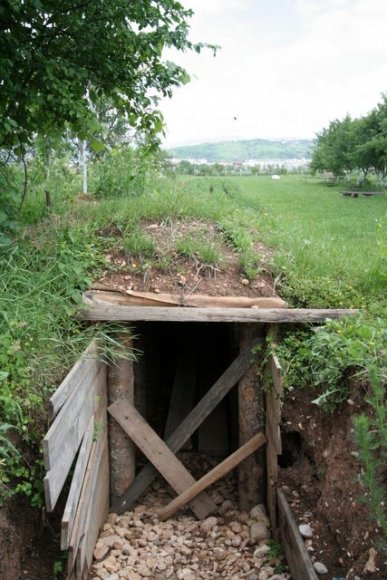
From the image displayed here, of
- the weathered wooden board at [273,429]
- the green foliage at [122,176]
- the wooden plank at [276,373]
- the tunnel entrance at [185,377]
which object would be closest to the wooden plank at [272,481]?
the weathered wooden board at [273,429]

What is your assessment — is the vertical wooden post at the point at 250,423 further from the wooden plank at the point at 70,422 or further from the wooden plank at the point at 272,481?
the wooden plank at the point at 70,422

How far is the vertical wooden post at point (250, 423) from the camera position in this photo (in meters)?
5.40

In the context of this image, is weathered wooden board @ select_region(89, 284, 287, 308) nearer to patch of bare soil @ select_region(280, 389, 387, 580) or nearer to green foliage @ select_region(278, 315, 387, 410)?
green foliage @ select_region(278, 315, 387, 410)

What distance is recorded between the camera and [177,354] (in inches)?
347

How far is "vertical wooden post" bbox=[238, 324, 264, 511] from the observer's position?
5402 millimetres

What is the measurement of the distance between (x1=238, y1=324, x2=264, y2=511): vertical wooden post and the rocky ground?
0.16 m

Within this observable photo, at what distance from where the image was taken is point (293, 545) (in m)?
4.05

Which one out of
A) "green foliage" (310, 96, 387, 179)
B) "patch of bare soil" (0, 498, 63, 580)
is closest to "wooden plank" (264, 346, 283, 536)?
"patch of bare soil" (0, 498, 63, 580)

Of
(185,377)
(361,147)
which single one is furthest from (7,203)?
(361,147)

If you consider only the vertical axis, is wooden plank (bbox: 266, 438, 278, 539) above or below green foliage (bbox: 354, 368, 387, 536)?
below

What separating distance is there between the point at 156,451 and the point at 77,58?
12.2ft

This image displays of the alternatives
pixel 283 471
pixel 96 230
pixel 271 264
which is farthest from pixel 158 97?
pixel 283 471

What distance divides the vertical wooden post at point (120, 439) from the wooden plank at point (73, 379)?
2.18ft

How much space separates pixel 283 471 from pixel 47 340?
230 centimetres
